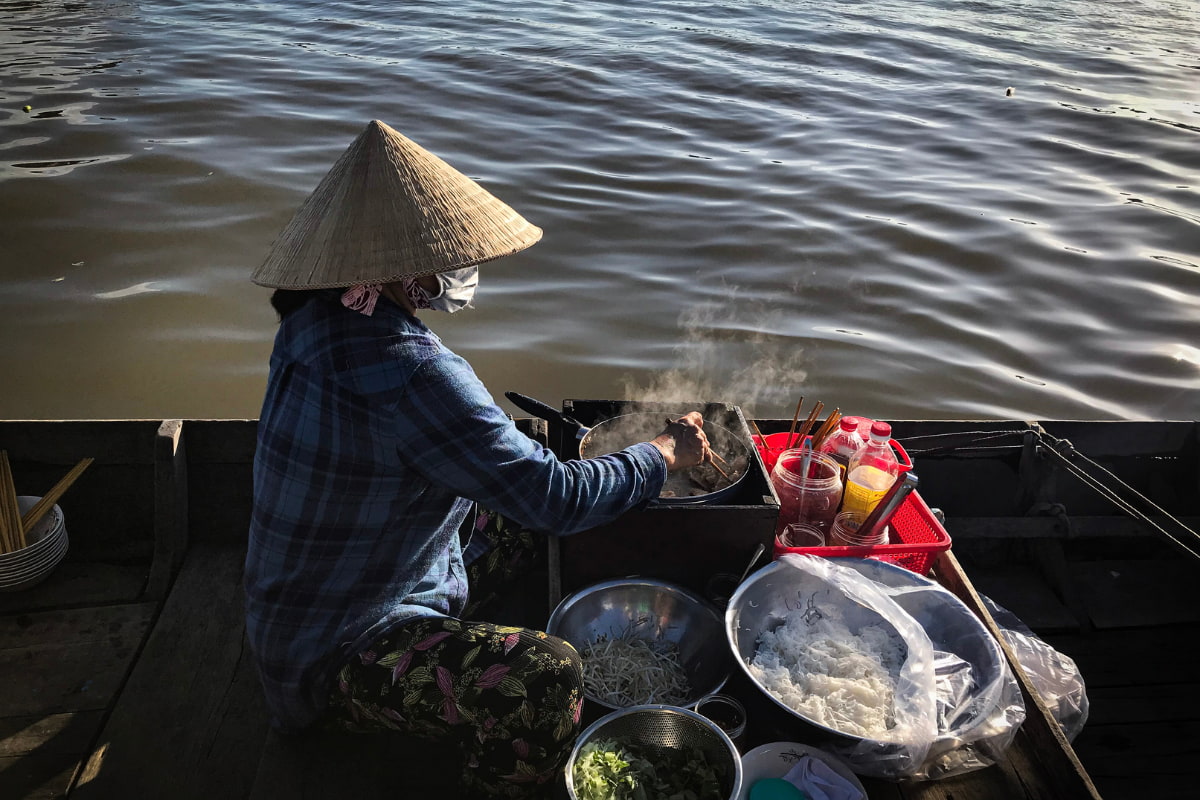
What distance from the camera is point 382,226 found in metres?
2.09

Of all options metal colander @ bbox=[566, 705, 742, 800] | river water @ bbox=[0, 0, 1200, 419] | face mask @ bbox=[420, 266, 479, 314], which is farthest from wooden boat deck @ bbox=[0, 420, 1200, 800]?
river water @ bbox=[0, 0, 1200, 419]

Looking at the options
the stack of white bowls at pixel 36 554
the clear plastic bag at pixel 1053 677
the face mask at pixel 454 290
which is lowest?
the clear plastic bag at pixel 1053 677

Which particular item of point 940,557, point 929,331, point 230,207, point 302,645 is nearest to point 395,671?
point 302,645

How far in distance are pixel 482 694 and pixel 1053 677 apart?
2070 mm

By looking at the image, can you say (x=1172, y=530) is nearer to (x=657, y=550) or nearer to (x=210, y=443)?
(x=657, y=550)

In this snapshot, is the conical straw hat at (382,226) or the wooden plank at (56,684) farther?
the wooden plank at (56,684)

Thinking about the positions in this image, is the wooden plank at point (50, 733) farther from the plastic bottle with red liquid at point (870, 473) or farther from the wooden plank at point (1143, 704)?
the wooden plank at point (1143, 704)

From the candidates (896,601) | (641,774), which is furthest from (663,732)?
(896,601)

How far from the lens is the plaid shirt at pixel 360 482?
2023 millimetres

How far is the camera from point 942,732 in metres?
2.29

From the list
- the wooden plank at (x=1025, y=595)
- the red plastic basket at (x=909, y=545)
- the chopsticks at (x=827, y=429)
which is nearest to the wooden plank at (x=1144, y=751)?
the wooden plank at (x=1025, y=595)

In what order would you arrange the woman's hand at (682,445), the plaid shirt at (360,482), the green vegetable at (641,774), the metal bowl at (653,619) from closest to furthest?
1. the plaid shirt at (360,482)
2. the green vegetable at (641,774)
3. the woman's hand at (682,445)
4. the metal bowl at (653,619)

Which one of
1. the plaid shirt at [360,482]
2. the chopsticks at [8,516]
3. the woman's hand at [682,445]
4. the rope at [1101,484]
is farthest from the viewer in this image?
the rope at [1101,484]

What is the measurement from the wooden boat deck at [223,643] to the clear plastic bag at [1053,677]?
0.22 metres
